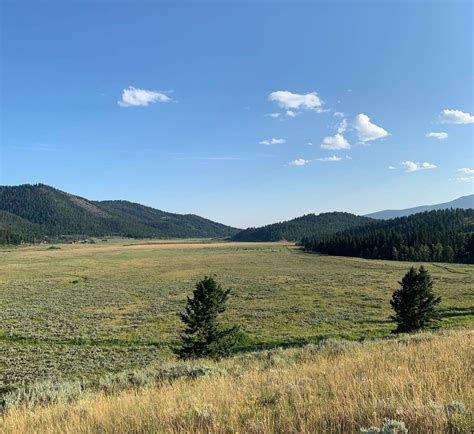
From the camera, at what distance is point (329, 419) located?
14.0 feet

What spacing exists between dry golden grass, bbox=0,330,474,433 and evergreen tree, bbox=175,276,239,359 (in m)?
13.9

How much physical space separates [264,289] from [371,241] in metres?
85.4

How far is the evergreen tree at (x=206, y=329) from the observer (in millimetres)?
20344

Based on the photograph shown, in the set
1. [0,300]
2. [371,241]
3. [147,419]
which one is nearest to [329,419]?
[147,419]

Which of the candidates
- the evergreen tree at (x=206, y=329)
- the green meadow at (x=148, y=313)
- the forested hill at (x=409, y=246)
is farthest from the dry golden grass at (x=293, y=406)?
the forested hill at (x=409, y=246)

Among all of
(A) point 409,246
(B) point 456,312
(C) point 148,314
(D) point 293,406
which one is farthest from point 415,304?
(A) point 409,246

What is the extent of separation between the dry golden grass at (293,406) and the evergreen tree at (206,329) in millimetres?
13854

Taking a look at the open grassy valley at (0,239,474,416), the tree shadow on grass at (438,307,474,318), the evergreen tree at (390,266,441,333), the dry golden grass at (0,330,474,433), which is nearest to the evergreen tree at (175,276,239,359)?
the open grassy valley at (0,239,474,416)

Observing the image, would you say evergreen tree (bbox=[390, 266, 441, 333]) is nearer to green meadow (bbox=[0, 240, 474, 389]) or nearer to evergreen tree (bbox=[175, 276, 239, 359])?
green meadow (bbox=[0, 240, 474, 389])

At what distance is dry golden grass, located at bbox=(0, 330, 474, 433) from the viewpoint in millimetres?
4160

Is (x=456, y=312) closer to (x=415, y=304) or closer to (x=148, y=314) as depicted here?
Answer: (x=415, y=304)

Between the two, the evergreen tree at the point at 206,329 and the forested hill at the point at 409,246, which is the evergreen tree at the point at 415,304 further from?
the forested hill at the point at 409,246

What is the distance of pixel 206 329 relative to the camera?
21.3 metres

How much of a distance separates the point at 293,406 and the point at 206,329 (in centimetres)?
1713
